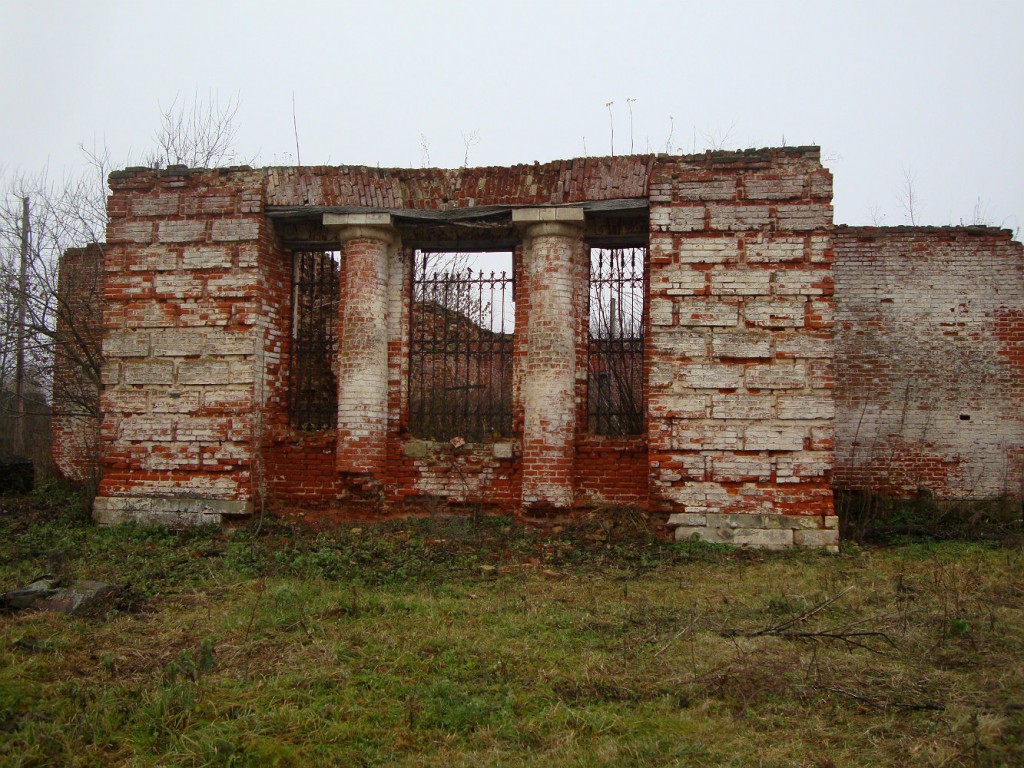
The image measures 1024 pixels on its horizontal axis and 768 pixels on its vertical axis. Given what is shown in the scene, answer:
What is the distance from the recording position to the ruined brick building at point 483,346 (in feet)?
28.1

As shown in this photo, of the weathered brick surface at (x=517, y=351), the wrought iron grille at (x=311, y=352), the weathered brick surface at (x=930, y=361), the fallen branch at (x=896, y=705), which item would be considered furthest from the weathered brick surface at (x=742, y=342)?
the fallen branch at (x=896, y=705)

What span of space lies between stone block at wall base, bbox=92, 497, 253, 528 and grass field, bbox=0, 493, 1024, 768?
1358 mm

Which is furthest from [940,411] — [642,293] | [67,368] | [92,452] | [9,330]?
[9,330]

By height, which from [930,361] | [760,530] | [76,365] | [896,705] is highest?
[76,365]

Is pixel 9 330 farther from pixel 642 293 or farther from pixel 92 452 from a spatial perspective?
pixel 642 293

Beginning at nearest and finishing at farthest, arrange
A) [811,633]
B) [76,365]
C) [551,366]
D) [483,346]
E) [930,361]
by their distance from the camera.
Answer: [811,633] < [551,366] < [483,346] < [930,361] < [76,365]

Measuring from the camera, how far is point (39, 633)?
5.21 meters

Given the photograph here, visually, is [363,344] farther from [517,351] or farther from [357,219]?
[517,351]

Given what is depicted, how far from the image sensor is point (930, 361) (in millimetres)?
11195

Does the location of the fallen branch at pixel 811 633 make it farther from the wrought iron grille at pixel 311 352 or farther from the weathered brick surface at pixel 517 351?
the wrought iron grille at pixel 311 352

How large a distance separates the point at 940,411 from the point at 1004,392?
0.86 metres

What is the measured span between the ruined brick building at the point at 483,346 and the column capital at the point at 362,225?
3 centimetres

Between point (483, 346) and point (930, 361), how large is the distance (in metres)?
6.22

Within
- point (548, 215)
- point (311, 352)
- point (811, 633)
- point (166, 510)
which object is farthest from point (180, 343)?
point (811, 633)
